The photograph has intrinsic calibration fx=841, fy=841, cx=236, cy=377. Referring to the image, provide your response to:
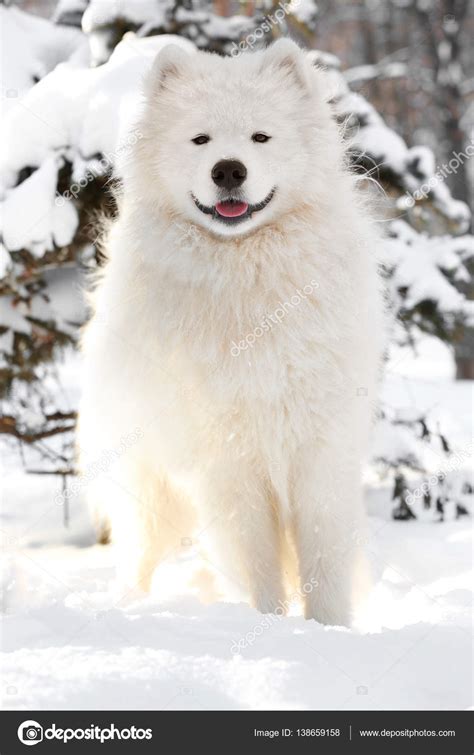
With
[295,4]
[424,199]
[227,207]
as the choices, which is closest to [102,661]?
[227,207]

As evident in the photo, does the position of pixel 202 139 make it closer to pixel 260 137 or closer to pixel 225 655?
pixel 260 137

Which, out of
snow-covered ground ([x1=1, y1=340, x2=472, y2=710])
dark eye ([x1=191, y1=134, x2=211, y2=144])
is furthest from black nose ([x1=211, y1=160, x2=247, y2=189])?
snow-covered ground ([x1=1, y1=340, x2=472, y2=710])

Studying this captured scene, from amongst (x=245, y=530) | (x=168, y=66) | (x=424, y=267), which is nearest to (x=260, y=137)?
(x=168, y=66)

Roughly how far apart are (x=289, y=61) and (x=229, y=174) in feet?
2.52

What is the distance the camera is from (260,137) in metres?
3.63

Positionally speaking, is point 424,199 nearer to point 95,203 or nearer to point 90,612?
point 95,203

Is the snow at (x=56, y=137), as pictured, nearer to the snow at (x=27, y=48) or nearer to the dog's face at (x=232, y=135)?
the snow at (x=27, y=48)

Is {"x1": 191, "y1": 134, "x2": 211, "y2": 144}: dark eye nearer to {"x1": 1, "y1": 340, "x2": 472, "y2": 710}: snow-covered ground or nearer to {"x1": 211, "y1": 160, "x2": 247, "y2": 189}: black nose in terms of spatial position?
{"x1": 211, "y1": 160, "x2": 247, "y2": 189}: black nose

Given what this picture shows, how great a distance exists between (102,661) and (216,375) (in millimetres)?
1371

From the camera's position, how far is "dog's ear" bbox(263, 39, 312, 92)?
383cm

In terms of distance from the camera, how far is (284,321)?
3703 millimetres
